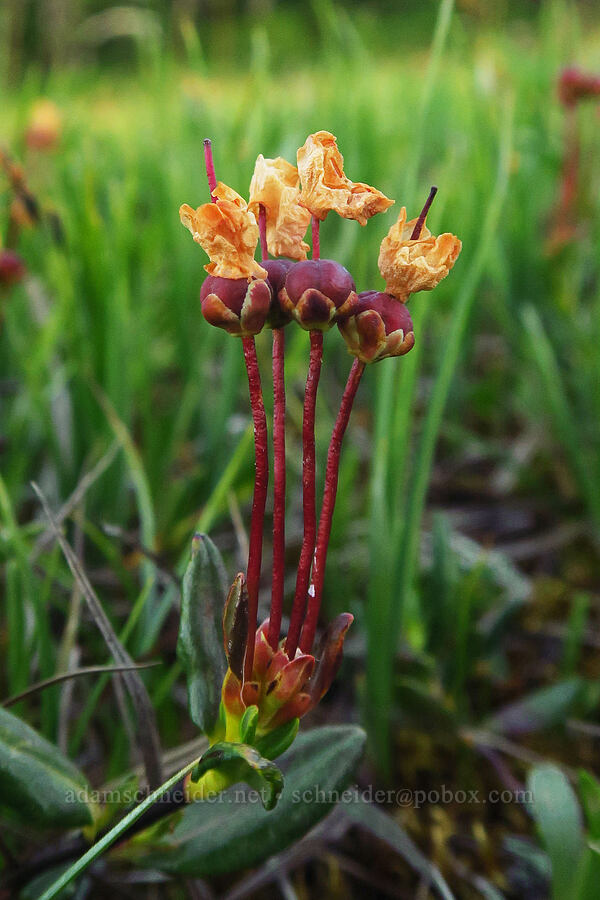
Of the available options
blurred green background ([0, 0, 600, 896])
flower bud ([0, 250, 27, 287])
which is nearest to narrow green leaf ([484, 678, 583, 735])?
blurred green background ([0, 0, 600, 896])

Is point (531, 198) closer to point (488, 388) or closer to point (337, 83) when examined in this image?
point (488, 388)

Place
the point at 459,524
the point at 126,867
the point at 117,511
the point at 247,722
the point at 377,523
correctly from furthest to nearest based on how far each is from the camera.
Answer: the point at 459,524 < the point at 117,511 < the point at 377,523 < the point at 126,867 < the point at 247,722

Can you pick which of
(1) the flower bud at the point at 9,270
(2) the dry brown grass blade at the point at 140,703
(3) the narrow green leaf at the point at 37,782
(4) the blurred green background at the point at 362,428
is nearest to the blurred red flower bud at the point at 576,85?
(4) the blurred green background at the point at 362,428

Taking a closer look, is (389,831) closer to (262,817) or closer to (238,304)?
(262,817)

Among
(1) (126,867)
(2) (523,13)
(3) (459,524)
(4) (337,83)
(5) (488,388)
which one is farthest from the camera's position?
(2) (523,13)

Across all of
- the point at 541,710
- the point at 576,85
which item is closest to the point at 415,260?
the point at 541,710

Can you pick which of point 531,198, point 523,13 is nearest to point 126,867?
point 531,198

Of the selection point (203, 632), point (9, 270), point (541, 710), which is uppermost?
point (9, 270)
